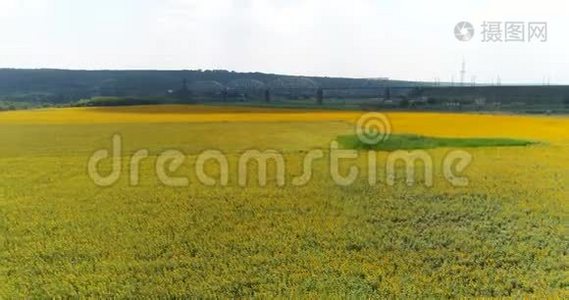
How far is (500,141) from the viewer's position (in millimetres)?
21672

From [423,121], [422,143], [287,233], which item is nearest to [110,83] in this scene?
[423,121]

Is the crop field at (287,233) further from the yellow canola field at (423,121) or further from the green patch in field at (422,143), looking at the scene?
the yellow canola field at (423,121)

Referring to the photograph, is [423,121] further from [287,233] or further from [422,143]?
[287,233]

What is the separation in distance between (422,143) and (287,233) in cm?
1356

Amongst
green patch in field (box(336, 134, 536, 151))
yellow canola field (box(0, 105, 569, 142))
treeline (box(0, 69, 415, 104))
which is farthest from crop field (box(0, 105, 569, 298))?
treeline (box(0, 69, 415, 104))

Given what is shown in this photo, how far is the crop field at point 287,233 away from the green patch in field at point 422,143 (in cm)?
306

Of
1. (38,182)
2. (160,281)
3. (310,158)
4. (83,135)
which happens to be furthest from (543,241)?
(83,135)

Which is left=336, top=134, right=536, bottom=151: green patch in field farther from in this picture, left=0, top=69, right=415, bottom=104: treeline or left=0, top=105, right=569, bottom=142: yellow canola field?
left=0, top=69, right=415, bottom=104: treeline

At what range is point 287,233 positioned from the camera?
8.48 metres

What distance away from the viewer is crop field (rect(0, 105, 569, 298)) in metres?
6.40

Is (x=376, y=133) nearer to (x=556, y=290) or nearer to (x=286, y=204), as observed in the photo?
(x=286, y=204)

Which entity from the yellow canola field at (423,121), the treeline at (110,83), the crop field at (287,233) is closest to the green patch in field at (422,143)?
the yellow canola field at (423,121)

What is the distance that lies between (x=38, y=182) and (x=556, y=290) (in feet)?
40.8

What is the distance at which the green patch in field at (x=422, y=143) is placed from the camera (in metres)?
20.1
